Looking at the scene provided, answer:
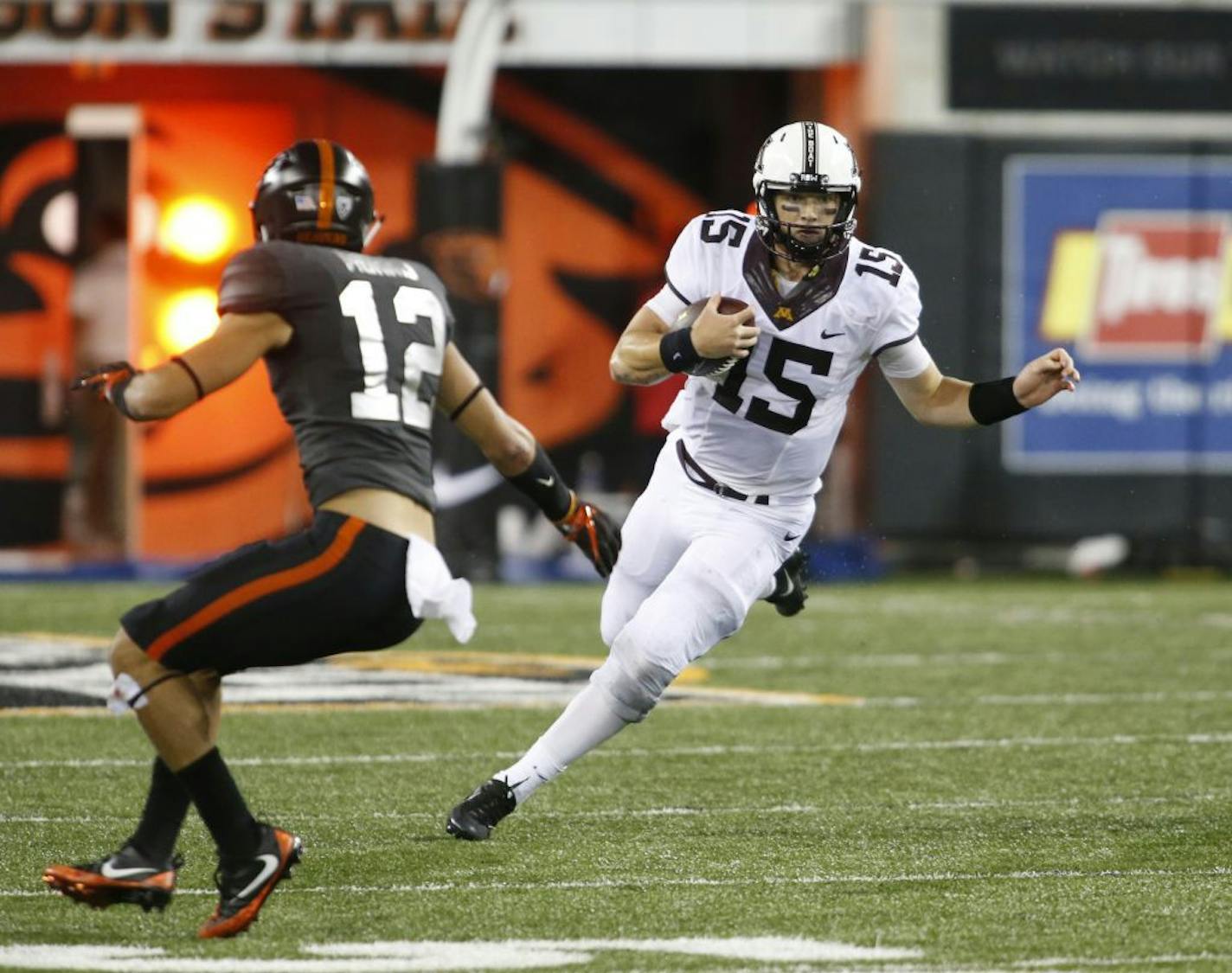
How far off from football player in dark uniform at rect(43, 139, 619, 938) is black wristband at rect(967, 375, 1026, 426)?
154cm

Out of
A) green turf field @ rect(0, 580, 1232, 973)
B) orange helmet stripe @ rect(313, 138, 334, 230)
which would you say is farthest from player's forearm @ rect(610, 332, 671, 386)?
green turf field @ rect(0, 580, 1232, 973)

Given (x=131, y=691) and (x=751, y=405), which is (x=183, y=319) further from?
(x=131, y=691)

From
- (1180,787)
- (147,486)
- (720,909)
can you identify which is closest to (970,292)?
(147,486)

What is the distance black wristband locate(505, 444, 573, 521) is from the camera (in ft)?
17.3

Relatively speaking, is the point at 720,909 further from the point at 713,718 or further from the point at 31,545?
the point at 31,545

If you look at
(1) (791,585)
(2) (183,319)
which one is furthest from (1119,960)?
(2) (183,319)

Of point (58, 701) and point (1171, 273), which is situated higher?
point (1171, 273)

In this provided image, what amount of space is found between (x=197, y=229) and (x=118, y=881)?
12106mm

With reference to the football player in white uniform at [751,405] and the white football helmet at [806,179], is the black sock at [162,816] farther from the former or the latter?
the white football helmet at [806,179]

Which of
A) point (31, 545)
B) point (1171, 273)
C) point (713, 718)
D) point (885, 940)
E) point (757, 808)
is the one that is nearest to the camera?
point (885, 940)

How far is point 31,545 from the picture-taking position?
1620cm

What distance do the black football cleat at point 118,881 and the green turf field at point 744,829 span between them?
0.22ft

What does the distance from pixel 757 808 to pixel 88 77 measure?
1104 centimetres

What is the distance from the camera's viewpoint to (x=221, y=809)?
14.9 feet
